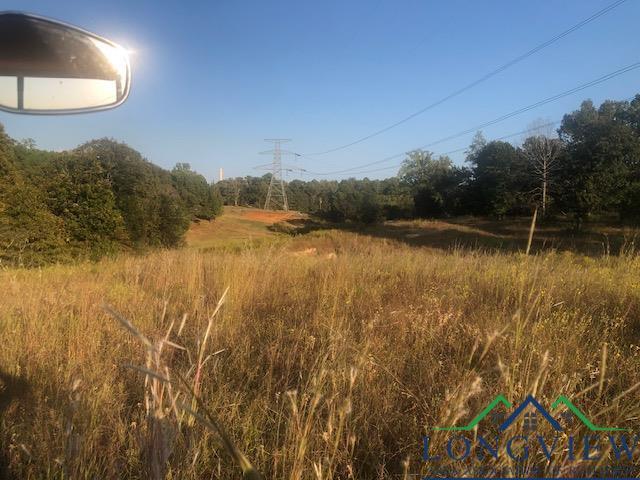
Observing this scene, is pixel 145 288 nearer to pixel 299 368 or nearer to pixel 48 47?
pixel 299 368

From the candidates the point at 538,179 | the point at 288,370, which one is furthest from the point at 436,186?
the point at 288,370

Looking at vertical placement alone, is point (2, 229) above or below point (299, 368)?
above

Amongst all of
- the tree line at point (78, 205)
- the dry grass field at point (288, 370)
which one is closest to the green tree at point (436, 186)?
the tree line at point (78, 205)

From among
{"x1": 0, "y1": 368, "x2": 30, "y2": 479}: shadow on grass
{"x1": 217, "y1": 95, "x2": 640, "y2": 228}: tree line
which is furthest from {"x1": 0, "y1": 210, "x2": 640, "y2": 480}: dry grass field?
{"x1": 217, "y1": 95, "x2": 640, "y2": 228}: tree line

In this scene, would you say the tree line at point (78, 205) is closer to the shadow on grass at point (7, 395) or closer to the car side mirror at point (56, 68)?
the shadow on grass at point (7, 395)

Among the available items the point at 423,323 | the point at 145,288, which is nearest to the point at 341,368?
the point at 423,323

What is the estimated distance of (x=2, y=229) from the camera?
10492mm

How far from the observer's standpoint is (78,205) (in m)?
17.8

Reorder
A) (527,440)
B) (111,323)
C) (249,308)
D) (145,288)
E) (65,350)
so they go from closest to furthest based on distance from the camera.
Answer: (527,440)
(65,350)
(111,323)
(249,308)
(145,288)

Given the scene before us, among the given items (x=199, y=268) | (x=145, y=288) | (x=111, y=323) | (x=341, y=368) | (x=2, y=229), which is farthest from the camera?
(x=2, y=229)

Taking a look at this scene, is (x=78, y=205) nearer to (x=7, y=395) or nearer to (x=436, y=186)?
(x=7, y=395)

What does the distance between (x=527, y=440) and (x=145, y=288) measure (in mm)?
4591

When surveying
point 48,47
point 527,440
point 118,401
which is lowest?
point 118,401

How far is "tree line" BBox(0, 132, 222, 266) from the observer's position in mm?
11297
